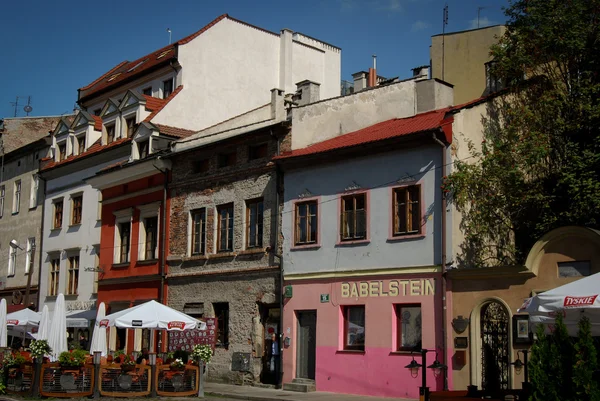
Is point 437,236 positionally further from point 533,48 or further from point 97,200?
point 97,200

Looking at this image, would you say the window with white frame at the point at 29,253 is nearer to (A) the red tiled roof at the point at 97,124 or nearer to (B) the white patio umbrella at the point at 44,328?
(A) the red tiled roof at the point at 97,124

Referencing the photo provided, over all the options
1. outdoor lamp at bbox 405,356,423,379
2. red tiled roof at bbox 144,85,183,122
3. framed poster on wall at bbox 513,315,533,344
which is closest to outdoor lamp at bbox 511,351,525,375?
framed poster on wall at bbox 513,315,533,344

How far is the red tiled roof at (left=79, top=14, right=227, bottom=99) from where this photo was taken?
121 ft

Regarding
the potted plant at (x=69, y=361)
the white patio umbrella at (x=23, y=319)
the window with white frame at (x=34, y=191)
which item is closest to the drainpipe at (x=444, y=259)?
the potted plant at (x=69, y=361)

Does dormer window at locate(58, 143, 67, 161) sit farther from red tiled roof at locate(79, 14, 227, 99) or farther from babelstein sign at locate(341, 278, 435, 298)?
babelstein sign at locate(341, 278, 435, 298)

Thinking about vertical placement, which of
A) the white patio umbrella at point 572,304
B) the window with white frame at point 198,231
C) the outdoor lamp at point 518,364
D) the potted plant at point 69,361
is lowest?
the potted plant at point 69,361

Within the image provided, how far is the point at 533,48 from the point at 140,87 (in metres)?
21.7

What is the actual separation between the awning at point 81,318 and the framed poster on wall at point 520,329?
65.8 ft

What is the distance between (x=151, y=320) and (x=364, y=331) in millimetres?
6143

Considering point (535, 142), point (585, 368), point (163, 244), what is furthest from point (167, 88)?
point (585, 368)

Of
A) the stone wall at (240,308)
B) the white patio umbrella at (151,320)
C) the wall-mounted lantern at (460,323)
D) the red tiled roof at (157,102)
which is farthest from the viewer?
the red tiled roof at (157,102)

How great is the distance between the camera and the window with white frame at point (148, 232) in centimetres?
3130

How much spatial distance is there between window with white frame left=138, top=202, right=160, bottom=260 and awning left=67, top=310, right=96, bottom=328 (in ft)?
12.3

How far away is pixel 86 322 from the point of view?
107 ft
